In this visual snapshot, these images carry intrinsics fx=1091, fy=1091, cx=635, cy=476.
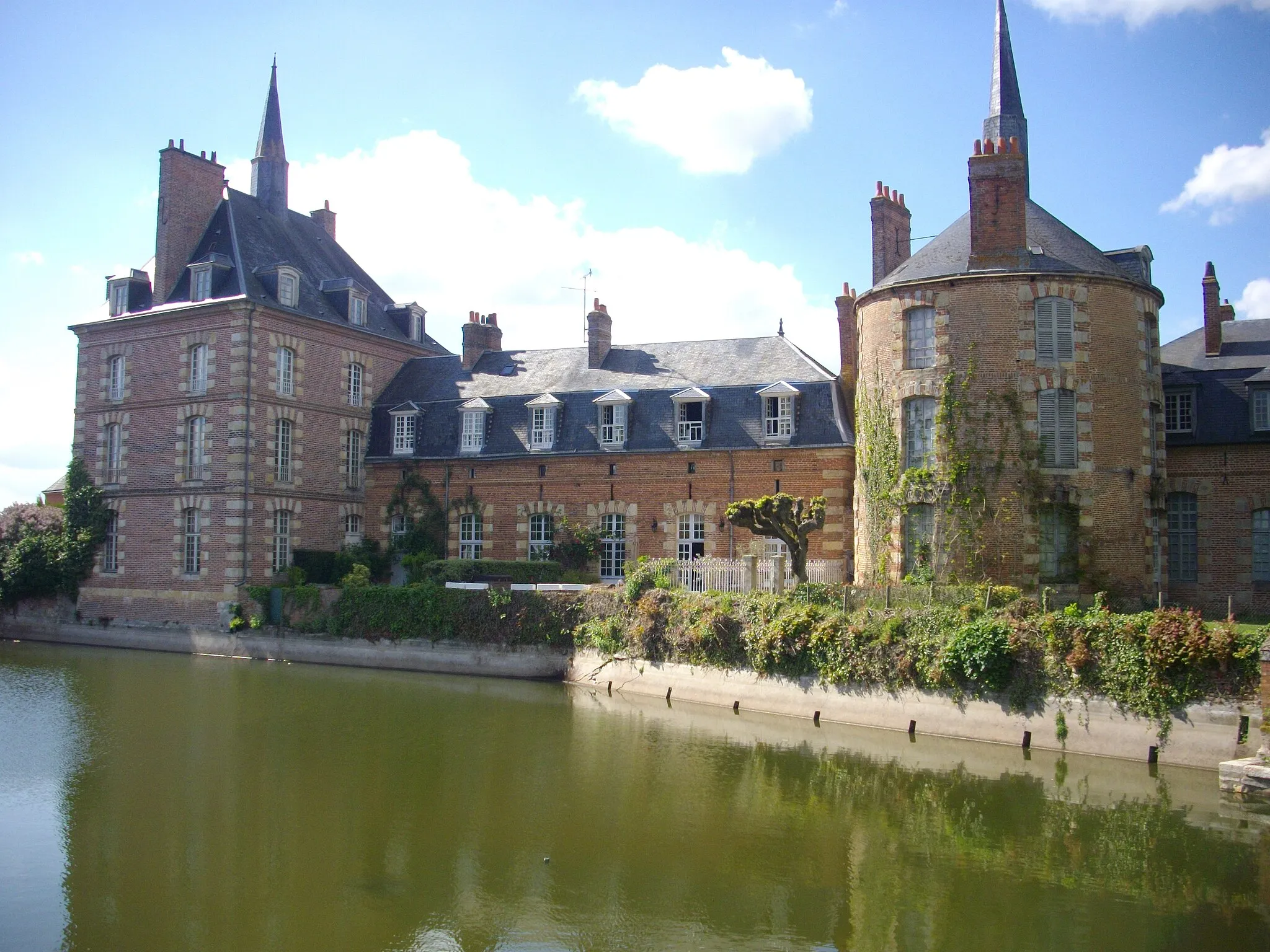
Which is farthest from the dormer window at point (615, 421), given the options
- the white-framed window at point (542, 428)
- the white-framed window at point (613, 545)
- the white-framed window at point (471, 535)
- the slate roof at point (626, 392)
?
the white-framed window at point (471, 535)

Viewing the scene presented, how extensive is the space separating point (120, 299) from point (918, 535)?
2358cm

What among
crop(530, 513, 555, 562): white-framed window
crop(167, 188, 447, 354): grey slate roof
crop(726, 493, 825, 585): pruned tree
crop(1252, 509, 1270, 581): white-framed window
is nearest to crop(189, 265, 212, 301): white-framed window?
crop(167, 188, 447, 354): grey slate roof

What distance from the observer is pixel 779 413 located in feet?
89.5

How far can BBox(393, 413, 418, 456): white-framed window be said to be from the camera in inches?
1258

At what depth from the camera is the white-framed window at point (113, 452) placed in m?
31.3

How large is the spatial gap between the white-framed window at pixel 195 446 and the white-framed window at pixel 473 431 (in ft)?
22.8

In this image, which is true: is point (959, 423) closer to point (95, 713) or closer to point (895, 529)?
point (895, 529)

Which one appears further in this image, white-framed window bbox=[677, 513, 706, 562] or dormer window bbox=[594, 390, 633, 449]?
dormer window bbox=[594, 390, 633, 449]

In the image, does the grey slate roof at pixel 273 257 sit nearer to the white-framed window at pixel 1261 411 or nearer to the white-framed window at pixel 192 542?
the white-framed window at pixel 192 542

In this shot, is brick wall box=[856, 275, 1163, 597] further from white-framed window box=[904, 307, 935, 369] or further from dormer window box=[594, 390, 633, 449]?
dormer window box=[594, 390, 633, 449]

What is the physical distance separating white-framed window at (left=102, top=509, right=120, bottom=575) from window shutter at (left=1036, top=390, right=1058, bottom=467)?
24464 mm

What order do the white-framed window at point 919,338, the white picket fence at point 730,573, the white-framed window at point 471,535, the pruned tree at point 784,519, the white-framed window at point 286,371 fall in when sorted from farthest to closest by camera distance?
the white-framed window at point 471,535 < the white-framed window at point 286,371 < the white-framed window at point 919,338 < the white picket fence at point 730,573 < the pruned tree at point 784,519

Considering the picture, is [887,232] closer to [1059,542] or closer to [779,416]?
[779,416]

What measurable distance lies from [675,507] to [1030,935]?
18594 mm
